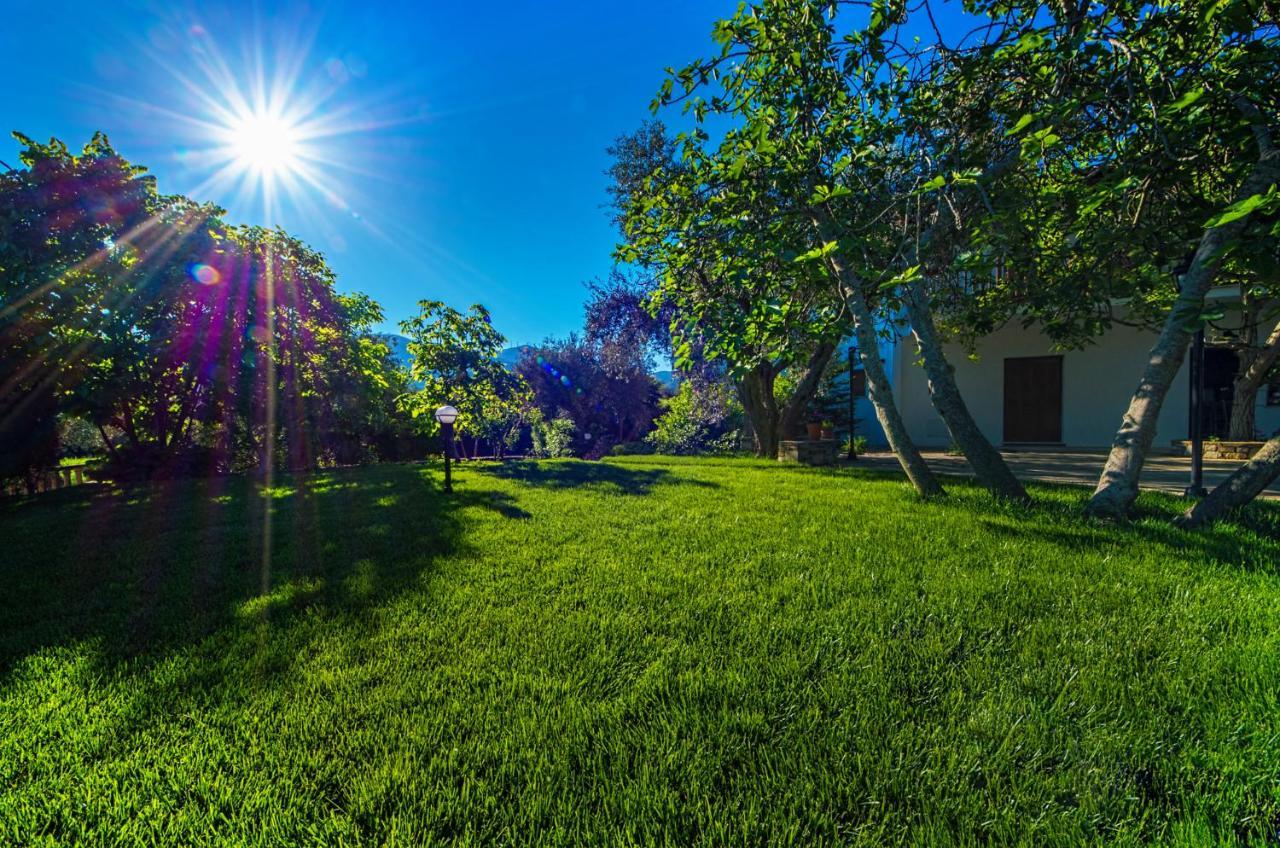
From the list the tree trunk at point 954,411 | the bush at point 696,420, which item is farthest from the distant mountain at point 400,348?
the tree trunk at point 954,411

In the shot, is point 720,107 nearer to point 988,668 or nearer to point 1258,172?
point 1258,172

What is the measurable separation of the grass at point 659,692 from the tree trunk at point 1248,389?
23.3ft

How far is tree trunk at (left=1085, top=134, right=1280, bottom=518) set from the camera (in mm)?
3419

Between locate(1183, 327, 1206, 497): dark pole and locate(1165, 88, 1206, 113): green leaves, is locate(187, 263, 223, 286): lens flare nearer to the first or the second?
locate(1165, 88, 1206, 113): green leaves

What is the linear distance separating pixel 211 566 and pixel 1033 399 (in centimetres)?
1600

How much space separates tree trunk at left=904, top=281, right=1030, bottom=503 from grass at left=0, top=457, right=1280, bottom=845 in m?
1.18

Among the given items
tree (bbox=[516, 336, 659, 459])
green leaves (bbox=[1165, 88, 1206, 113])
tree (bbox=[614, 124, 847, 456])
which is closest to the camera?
green leaves (bbox=[1165, 88, 1206, 113])

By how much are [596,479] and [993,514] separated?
496 cm

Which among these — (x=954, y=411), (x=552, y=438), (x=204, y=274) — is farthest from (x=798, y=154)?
(x=552, y=438)

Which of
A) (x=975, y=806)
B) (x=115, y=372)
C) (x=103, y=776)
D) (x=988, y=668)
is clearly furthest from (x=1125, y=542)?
(x=115, y=372)

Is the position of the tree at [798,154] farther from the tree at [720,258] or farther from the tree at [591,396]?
the tree at [591,396]

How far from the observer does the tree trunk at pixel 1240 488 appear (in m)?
3.53

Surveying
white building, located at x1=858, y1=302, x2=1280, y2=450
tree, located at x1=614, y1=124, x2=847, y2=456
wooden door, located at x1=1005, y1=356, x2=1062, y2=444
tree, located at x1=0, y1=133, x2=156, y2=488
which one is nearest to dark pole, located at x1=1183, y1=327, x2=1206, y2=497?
tree, located at x1=614, y1=124, x2=847, y2=456

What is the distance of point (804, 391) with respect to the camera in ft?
31.2
